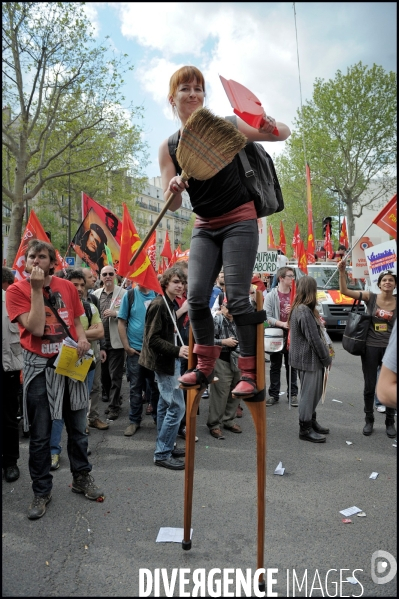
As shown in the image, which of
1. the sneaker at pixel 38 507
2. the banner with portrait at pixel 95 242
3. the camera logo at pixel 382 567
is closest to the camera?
the camera logo at pixel 382 567

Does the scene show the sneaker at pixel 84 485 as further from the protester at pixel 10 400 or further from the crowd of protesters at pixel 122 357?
the protester at pixel 10 400

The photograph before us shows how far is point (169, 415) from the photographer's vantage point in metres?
4.90

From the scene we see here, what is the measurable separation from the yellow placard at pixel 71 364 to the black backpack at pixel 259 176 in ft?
6.64

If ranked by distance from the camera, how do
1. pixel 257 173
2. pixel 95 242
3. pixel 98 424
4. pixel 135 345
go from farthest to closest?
pixel 95 242 → pixel 135 345 → pixel 98 424 → pixel 257 173

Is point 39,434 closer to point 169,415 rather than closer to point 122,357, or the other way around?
point 169,415

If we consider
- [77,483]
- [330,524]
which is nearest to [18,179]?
[77,483]

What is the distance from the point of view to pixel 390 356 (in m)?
2.02

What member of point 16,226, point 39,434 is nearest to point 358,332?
point 39,434

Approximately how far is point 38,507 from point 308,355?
3.60 meters

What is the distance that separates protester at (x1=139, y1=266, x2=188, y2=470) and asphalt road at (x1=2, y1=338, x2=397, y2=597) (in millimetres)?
251

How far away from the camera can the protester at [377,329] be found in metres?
5.95

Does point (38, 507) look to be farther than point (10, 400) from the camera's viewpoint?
No

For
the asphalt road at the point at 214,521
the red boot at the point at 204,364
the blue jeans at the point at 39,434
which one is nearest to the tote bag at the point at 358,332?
the asphalt road at the point at 214,521

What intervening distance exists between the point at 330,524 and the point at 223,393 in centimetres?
265
